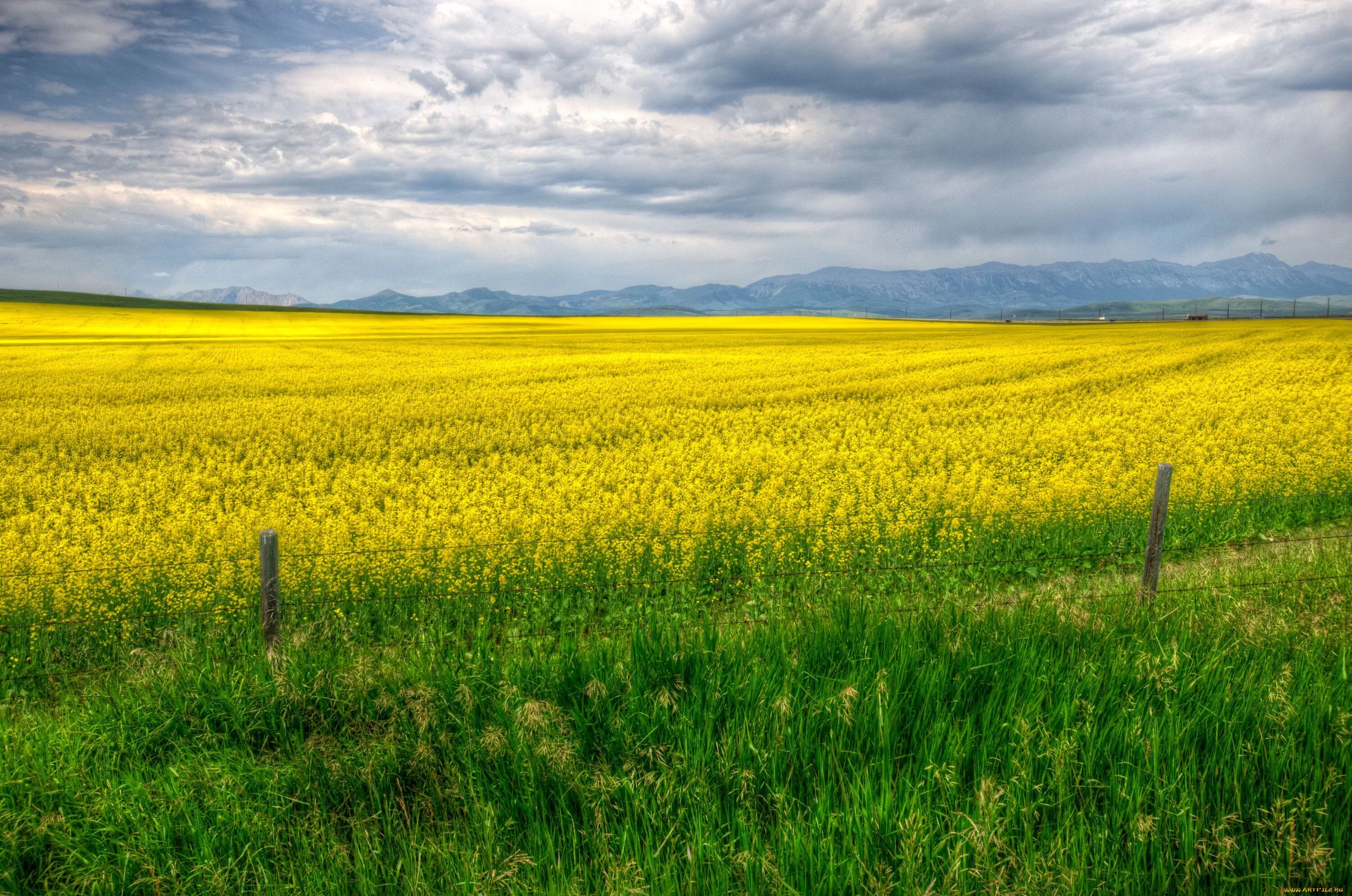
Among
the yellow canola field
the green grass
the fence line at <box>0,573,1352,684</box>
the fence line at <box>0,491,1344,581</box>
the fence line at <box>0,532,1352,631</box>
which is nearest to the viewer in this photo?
the green grass

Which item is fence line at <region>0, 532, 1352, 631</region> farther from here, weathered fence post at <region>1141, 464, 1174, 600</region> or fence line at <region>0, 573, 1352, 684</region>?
weathered fence post at <region>1141, 464, 1174, 600</region>

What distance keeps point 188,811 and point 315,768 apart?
536 mm

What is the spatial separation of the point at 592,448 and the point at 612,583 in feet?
24.2

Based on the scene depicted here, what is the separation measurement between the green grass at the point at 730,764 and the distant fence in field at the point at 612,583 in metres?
0.53

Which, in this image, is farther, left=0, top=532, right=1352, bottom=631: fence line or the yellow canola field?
the yellow canola field

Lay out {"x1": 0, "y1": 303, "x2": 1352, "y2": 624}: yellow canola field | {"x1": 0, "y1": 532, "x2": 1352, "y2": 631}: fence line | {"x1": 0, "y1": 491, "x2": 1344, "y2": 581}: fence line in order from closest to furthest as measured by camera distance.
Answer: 1. {"x1": 0, "y1": 532, "x2": 1352, "y2": 631}: fence line
2. {"x1": 0, "y1": 491, "x2": 1344, "y2": 581}: fence line
3. {"x1": 0, "y1": 303, "x2": 1352, "y2": 624}: yellow canola field

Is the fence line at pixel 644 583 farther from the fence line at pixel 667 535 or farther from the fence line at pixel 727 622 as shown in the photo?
the fence line at pixel 667 535

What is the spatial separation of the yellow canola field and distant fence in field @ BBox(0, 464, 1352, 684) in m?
0.18

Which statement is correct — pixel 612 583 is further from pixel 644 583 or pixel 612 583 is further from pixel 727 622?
pixel 727 622

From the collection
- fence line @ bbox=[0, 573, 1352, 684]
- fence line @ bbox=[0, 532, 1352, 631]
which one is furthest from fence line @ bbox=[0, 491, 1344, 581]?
fence line @ bbox=[0, 573, 1352, 684]

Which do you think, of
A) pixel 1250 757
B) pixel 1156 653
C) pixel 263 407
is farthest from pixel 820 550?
pixel 263 407

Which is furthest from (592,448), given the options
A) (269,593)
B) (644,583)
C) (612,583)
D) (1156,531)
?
(1156,531)

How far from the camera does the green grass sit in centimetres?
305

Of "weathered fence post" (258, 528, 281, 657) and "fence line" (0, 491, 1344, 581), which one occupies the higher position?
"weathered fence post" (258, 528, 281, 657)
